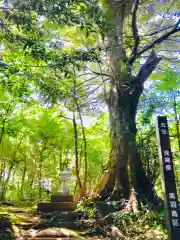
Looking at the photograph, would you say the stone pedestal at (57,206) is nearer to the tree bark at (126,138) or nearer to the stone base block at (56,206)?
the stone base block at (56,206)

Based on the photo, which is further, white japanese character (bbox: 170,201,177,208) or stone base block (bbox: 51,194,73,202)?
stone base block (bbox: 51,194,73,202)

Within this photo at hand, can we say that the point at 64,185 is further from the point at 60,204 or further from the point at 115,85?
the point at 115,85

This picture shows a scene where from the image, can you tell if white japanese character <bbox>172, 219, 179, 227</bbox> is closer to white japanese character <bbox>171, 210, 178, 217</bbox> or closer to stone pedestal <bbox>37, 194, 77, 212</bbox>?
white japanese character <bbox>171, 210, 178, 217</bbox>

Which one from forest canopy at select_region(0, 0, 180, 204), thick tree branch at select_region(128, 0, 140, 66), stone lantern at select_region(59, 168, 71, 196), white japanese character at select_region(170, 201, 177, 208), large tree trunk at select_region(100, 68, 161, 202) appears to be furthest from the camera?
stone lantern at select_region(59, 168, 71, 196)

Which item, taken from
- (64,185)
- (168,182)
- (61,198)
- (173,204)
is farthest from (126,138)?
(173,204)

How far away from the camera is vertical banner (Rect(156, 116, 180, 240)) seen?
376cm

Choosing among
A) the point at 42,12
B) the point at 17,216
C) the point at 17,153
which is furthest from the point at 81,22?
the point at 17,153

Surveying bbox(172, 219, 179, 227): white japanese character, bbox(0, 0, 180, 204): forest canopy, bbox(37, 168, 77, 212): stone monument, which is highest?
bbox(0, 0, 180, 204): forest canopy

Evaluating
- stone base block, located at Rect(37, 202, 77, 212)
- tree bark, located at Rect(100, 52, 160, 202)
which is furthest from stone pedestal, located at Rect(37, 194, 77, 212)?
tree bark, located at Rect(100, 52, 160, 202)

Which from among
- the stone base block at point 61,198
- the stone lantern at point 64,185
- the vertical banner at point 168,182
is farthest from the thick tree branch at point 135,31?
the stone base block at point 61,198

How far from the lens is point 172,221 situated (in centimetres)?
378

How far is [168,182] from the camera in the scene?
401cm

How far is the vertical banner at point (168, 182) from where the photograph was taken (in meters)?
3.76

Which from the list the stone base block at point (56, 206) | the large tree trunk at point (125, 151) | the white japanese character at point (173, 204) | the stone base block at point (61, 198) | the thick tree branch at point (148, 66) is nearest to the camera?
the white japanese character at point (173, 204)
